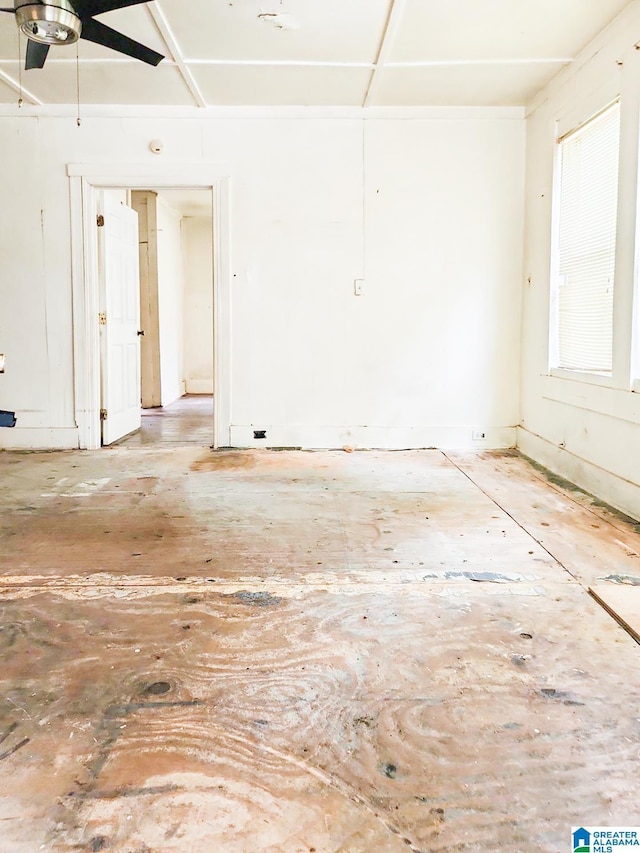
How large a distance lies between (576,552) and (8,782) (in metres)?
2.46

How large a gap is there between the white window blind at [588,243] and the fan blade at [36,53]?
10.9 feet

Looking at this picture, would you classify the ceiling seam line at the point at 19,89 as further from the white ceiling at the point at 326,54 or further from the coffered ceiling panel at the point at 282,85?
the coffered ceiling panel at the point at 282,85

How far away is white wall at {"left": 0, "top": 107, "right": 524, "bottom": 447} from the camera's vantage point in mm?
5348

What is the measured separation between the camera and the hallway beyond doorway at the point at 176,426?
5934mm

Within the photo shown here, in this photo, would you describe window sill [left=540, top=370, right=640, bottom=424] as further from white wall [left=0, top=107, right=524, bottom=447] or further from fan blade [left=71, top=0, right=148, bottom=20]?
fan blade [left=71, top=0, right=148, bottom=20]

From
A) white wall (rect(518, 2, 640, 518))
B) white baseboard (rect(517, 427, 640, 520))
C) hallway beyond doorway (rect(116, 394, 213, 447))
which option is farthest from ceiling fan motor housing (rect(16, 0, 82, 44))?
white baseboard (rect(517, 427, 640, 520))

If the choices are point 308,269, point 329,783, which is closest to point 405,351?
point 308,269

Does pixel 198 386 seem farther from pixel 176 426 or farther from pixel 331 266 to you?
pixel 331 266

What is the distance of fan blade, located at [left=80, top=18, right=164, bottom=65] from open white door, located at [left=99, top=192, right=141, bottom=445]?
244 cm

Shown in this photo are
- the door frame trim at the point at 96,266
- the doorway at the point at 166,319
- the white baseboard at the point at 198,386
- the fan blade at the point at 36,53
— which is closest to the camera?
the fan blade at the point at 36,53

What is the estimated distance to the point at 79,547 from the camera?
9.85 feet

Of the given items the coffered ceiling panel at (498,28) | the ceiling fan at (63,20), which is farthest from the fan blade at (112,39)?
the coffered ceiling panel at (498,28)

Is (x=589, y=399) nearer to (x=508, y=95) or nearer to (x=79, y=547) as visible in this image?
(x=508, y=95)

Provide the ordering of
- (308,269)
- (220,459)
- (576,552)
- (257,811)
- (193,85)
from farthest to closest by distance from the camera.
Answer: (308,269)
(220,459)
(193,85)
(576,552)
(257,811)
